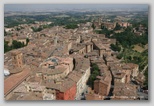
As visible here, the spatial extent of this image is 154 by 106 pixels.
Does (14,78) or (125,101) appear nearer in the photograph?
(125,101)

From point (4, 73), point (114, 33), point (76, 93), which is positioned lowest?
point (76, 93)

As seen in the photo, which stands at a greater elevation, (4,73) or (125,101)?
(4,73)

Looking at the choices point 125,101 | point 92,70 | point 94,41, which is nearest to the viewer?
point 125,101

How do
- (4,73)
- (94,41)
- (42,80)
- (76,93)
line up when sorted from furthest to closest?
(94,41) < (42,80) < (76,93) < (4,73)

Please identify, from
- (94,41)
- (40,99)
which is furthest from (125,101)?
(94,41)

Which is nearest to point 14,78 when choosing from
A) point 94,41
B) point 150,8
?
point 150,8

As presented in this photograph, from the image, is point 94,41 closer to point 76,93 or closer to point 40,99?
point 76,93

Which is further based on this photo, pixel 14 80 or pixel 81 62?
pixel 81 62
